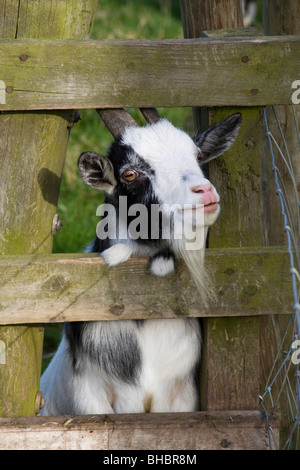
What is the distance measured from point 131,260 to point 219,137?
0.61 meters

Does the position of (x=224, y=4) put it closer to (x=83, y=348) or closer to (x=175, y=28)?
(x=83, y=348)

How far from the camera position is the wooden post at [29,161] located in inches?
110

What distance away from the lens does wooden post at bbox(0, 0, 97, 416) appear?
280 cm

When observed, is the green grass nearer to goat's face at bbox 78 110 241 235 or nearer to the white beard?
goat's face at bbox 78 110 241 235

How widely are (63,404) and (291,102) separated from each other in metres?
1.86

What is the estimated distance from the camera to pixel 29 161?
2.83 m

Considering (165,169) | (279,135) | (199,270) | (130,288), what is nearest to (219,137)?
(165,169)

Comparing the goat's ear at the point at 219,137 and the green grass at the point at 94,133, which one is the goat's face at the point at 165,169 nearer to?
the goat's ear at the point at 219,137

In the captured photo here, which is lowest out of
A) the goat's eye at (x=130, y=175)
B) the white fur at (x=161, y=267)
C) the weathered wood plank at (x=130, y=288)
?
the weathered wood plank at (x=130, y=288)

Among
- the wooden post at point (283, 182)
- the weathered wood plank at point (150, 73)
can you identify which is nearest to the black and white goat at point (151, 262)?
the weathered wood plank at point (150, 73)

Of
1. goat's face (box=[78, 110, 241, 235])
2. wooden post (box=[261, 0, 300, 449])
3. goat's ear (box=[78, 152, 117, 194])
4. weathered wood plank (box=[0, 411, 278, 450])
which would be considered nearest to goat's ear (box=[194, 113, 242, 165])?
goat's face (box=[78, 110, 241, 235])

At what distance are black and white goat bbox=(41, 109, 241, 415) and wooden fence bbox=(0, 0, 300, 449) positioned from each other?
94 millimetres

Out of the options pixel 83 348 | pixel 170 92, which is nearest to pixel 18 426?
pixel 83 348
